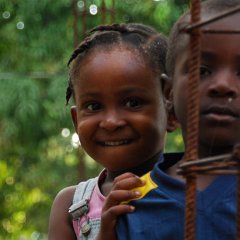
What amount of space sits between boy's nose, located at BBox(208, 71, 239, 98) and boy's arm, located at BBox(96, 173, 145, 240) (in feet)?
0.64

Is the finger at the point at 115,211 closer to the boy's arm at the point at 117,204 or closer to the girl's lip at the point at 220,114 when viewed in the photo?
the boy's arm at the point at 117,204

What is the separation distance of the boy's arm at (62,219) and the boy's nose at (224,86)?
686 mm

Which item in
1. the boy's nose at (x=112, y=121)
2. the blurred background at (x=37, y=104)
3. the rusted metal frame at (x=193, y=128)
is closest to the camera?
the rusted metal frame at (x=193, y=128)

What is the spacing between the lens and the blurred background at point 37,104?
6.24 meters

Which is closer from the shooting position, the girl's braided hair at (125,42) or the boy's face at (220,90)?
the boy's face at (220,90)

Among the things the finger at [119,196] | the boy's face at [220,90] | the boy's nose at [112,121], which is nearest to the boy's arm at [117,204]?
the finger at [119,196]

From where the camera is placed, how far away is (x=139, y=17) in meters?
6.14

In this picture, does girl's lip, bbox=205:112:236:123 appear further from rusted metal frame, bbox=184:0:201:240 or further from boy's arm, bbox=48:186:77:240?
boy's arm, bbox=48:186:77:240

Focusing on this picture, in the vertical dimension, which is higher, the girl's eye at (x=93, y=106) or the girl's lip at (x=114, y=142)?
the girl's eye at (x=93, y=106)

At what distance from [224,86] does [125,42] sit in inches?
24.2

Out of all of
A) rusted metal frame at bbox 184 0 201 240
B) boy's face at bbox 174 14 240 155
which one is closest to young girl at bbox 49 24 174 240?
boy's face at bbox 174 14 240 155

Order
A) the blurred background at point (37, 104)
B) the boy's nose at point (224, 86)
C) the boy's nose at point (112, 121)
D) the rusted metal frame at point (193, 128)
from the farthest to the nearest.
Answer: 1. the blurred background at point (37, 104)
2. the boy's nose at point (112, 121)
3. the boy's nose at point (224, 86)
4. the rusted metal frame at point (193, 128)

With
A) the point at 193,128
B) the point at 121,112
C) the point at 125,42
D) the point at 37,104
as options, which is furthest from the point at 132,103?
the point at 37,104

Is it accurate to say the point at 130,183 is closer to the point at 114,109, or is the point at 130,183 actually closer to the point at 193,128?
the point at 193,128
